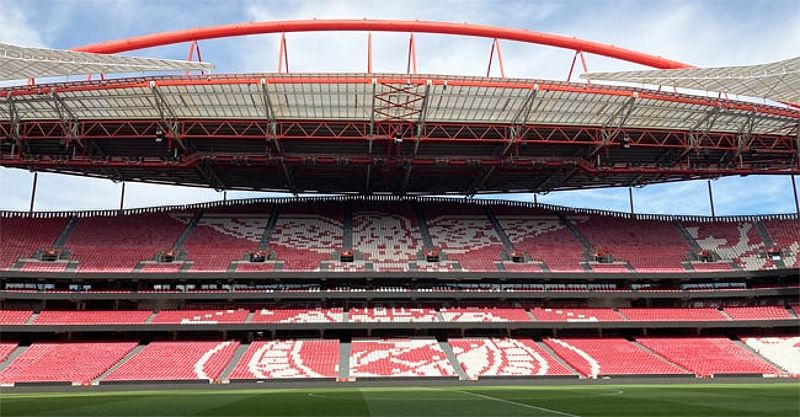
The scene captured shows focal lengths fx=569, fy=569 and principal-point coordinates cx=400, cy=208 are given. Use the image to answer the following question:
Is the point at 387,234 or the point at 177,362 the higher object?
the point at 387,234

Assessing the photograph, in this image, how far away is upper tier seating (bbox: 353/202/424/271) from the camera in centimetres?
4731

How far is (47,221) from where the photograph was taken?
5109 cm

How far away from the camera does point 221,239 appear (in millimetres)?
49906

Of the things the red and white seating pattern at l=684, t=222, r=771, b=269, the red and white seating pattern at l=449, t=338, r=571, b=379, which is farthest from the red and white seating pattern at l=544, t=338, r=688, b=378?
the red and white seating pattern at l=684, t=222, r=771, b=269

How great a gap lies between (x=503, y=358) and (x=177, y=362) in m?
21.6

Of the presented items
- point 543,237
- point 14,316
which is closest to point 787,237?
point 543,237

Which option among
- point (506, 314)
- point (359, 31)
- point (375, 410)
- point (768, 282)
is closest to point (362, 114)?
point (359, 31)

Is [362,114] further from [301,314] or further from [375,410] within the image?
[375,410]

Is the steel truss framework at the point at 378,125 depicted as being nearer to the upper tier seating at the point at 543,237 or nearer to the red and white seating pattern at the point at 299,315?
the upper tier seating at the point at 543,237

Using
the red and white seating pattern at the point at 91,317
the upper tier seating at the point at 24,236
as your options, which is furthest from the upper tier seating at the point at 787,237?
the upper tier seating at the point at 24,236

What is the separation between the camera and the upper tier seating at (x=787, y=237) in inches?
1926

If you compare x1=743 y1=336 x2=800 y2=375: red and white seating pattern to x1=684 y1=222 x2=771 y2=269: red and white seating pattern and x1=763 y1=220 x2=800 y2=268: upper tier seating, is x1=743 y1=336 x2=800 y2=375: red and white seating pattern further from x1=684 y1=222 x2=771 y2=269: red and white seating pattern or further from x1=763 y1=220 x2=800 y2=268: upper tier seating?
x1=763 y1=220 x2=800 y2=268: upper tier seating

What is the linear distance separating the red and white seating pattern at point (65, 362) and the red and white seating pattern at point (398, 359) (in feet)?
52.2

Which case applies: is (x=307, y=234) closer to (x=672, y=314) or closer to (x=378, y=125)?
(x=378, y=125)
